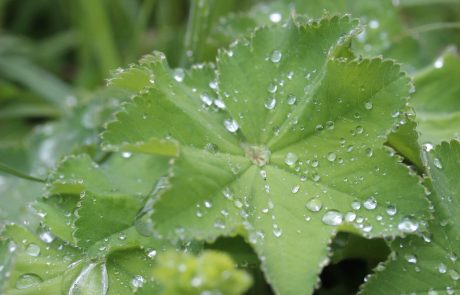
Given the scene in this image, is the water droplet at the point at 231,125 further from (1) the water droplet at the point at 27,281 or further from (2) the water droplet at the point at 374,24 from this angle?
(2) the water droplet at the point at 374,24

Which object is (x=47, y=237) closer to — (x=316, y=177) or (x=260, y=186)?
(x=260, y=186)

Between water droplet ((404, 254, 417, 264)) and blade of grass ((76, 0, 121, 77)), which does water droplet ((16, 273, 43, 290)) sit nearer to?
water droplet ((404, 254, 417, 264))

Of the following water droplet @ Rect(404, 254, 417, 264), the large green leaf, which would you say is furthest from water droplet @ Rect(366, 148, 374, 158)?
the large green leaf

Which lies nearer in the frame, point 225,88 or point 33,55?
point 225,88

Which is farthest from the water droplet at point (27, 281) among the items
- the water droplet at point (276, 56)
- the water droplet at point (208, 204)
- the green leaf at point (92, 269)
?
the water droplet at point (276, 56)

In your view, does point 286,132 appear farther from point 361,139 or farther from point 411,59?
point 411,59

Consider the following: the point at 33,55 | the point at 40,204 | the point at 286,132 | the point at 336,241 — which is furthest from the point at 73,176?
the point at 33,55

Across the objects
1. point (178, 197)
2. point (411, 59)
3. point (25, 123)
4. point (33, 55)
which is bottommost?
point (25, 123)
